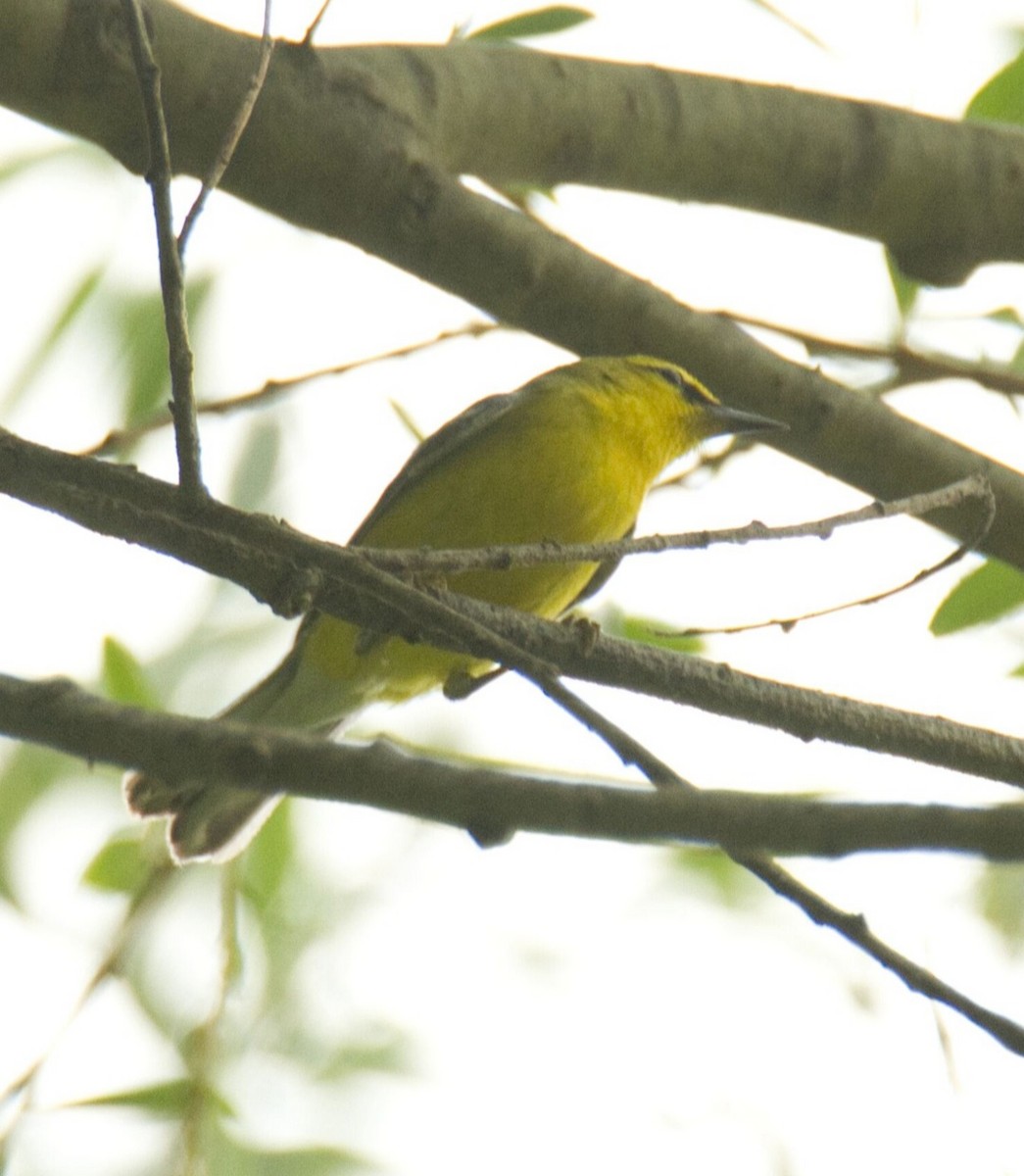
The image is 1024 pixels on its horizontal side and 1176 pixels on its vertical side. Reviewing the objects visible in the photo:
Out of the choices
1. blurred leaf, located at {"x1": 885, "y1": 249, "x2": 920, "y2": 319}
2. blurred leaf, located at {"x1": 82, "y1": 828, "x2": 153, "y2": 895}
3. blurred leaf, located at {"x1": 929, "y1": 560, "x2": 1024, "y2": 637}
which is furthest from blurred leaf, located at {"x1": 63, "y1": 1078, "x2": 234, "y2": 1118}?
blurred leaf, located at {"x1": 885, "y1": 249, "x2": 920, "y2": 319}

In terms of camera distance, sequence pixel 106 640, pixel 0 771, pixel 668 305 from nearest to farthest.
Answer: pixel 668 305, pixel 106 640, pixel 0 771

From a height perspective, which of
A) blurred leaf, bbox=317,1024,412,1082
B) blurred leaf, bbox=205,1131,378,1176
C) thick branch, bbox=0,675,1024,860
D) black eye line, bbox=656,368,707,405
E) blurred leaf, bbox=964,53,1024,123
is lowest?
blurred leaf, bbox=205,1131,378,1176

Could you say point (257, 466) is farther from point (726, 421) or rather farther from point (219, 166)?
point (219, 166)

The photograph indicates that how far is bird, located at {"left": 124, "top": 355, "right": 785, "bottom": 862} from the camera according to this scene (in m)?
4.89

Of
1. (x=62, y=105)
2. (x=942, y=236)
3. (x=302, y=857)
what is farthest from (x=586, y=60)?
(x=302, y=857)

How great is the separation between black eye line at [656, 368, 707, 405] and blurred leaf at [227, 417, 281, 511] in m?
1.45

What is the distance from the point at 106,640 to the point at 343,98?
5.83 ft

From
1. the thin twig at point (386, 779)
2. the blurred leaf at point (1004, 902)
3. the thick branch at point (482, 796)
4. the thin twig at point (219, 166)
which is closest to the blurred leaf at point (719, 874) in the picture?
the blurred leaf at point (1004, 902)

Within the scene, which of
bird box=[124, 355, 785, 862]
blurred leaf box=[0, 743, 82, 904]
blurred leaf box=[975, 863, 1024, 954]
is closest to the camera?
bird box=[124, 355, 785, 862]

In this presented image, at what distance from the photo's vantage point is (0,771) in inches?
214

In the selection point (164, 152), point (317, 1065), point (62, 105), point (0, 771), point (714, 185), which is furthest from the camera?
point (0, 771)

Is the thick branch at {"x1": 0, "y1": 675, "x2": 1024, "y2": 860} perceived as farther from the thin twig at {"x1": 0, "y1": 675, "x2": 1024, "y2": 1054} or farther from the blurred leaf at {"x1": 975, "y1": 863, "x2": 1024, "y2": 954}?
the blurred leaf at {"x1": 975, "y1": 863, "x2": 1024, "y2": 954}

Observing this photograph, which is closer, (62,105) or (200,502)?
(200,502)

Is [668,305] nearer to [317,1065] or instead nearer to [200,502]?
[200,502]
